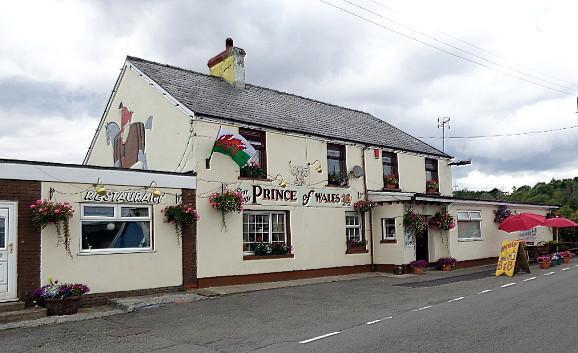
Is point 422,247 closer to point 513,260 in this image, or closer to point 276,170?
point 513,260

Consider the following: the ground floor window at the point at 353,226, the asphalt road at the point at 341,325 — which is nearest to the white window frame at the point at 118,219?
the asphalt road at the point at 341,325

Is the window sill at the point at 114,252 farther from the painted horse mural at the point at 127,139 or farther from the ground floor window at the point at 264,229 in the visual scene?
the painted horse mural at the point at 127,139

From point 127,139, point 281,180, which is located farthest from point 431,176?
point 127,139

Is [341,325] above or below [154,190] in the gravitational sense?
below

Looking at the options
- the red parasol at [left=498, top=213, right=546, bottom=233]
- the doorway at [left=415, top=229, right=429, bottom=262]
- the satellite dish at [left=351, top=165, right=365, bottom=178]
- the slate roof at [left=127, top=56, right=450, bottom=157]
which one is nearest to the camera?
the slate roof at [left=127, top=56, right=450, bottom=157]

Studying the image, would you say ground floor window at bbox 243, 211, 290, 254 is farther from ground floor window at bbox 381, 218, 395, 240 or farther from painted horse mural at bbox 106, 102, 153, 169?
ground floor window at bbox 381, 218, 395, 240

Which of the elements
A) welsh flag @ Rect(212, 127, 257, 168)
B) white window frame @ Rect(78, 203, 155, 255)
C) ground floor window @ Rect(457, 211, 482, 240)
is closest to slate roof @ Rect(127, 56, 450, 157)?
welsh flag @ Rect(212, 127, 257, 168)

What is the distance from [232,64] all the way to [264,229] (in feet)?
23.4

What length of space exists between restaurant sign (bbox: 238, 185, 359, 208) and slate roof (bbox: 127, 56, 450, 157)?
7.13ft

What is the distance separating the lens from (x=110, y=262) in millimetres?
13672

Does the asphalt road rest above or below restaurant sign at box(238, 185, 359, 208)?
below

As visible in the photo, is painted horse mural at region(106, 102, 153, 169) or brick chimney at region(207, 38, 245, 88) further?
brick chimney at region(207, 38, 245, 88)

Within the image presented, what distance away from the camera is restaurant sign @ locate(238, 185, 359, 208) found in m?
17.5

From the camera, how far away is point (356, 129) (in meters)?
23.2
